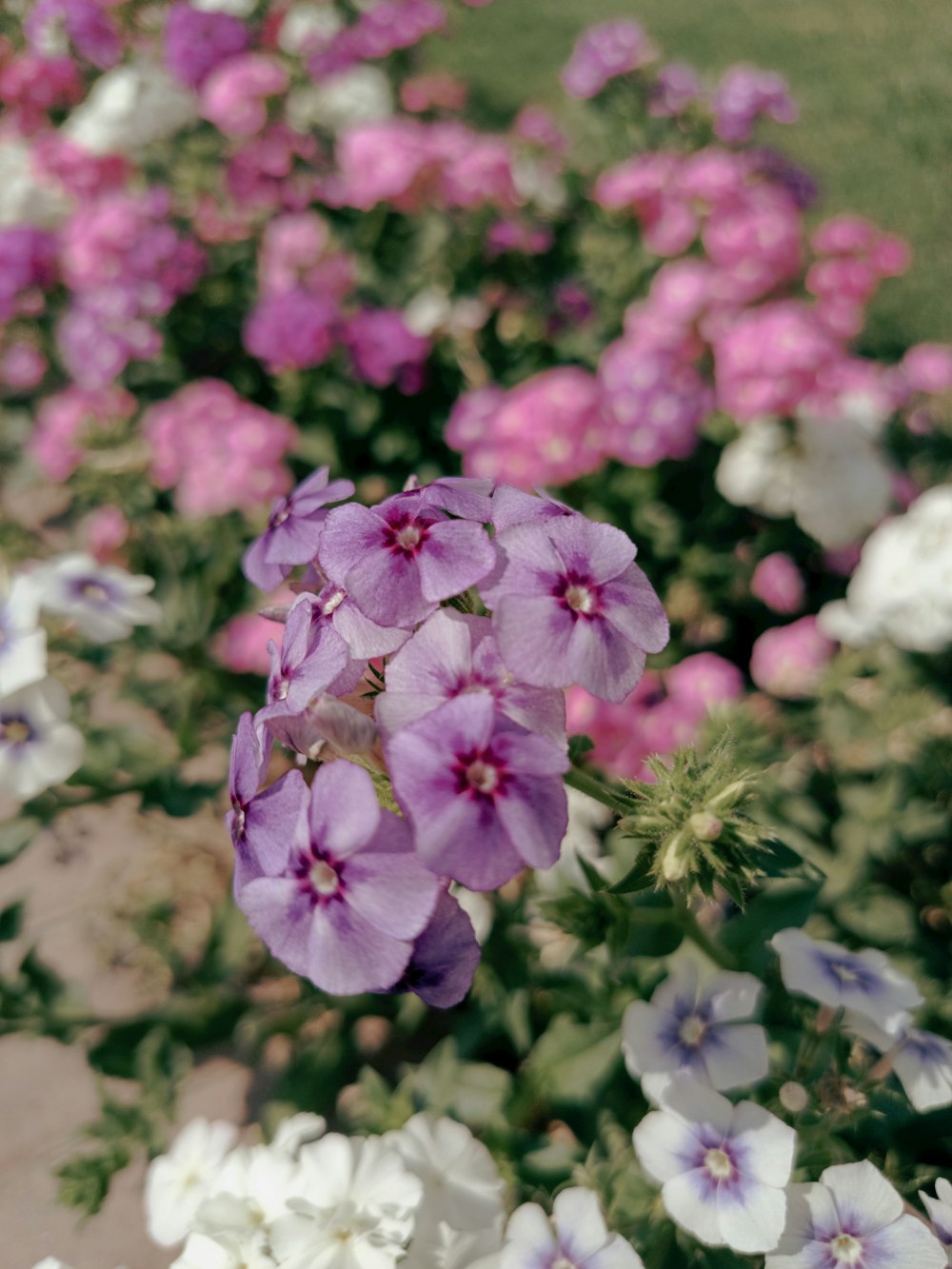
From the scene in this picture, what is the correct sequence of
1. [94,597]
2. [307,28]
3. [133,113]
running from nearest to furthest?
[94,597], [133,113], [307,28]

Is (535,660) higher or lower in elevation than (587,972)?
higher

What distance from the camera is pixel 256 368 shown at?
3221mm

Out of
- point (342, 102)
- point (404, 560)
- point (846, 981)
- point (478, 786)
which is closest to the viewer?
point (478, 786)

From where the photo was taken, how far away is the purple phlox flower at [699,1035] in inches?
42.5

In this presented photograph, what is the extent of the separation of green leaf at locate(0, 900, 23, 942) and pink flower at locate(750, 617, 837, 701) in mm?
1611

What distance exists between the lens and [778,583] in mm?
2428

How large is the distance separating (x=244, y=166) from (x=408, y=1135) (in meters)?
2.96

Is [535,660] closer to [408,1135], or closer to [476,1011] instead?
[408,1135]

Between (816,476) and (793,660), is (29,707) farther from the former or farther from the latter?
(816,476)

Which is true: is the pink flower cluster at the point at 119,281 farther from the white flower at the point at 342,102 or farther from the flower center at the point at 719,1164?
the flower center at the point at 719,1164

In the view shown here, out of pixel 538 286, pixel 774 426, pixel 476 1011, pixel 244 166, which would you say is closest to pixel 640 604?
pixel 476 1011

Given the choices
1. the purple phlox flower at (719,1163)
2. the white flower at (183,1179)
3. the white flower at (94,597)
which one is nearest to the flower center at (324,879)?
the purple phlox flower at (719,1163)

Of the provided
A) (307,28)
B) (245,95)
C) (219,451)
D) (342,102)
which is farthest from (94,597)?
(307,28)

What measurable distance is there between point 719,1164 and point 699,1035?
153 mm
